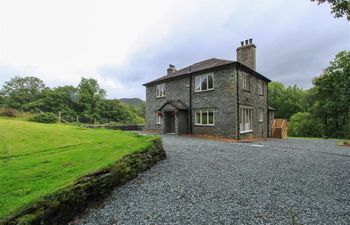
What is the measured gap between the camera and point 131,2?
1237 cm

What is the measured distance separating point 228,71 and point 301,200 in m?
12.0

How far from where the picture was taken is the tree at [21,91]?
39812mm

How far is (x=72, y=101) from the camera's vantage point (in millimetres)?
40594

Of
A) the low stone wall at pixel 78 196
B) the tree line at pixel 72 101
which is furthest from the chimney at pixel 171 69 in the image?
the tree line at pixel 72 101

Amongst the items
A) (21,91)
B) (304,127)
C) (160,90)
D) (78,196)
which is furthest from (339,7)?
(21,91)

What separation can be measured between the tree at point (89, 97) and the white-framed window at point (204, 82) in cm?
3078

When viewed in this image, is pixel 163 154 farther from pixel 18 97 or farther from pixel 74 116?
pixel 18 97

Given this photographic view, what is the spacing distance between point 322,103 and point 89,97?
45.8m

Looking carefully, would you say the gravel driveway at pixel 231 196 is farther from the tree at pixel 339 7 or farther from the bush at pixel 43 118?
the bush at pixel 43 118

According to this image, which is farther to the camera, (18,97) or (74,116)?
(18,97)

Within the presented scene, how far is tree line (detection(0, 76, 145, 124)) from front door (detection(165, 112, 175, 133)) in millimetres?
25031

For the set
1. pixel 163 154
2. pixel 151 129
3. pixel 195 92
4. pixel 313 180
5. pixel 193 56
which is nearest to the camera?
pixel 313 180

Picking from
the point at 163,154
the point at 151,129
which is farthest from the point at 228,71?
the point at 151,129

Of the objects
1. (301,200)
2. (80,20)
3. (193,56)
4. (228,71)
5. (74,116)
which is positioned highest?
(193,56)
